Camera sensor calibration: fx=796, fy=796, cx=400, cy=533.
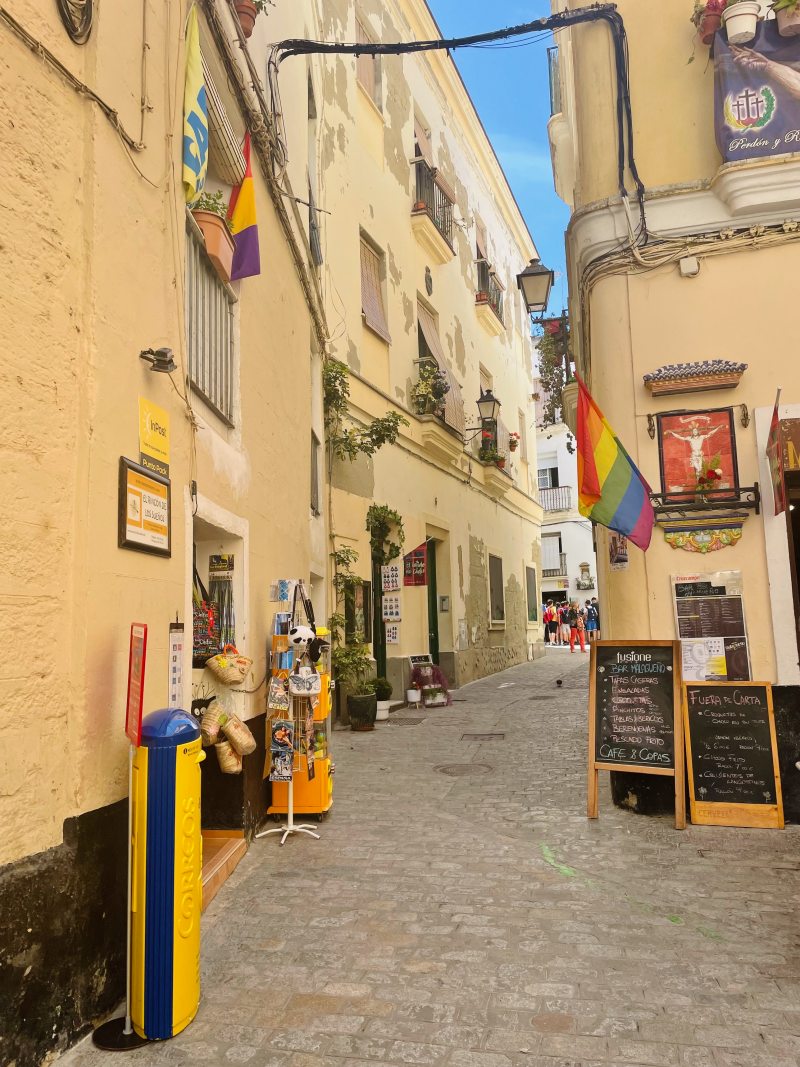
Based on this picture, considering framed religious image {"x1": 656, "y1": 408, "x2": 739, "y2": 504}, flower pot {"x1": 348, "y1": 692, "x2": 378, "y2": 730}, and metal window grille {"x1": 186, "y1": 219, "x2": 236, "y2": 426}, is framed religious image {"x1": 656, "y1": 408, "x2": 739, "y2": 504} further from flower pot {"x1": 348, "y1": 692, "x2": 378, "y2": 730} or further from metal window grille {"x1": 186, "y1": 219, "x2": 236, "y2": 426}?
flower pot {"x1": 348, "y1": 692, "x2": 378, "y2": 730}

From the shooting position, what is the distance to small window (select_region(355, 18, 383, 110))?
12.6 meters

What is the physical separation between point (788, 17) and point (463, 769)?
6820 mm

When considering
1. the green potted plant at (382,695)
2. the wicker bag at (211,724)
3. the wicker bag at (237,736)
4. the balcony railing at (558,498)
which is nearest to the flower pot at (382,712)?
the green potted plant at (382,695)

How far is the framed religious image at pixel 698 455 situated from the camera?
19.1ft

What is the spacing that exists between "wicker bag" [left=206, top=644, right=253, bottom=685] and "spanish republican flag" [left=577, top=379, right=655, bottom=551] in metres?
2.54

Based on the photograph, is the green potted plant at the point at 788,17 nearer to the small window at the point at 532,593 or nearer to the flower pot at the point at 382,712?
the flower pot at the point at 382,712

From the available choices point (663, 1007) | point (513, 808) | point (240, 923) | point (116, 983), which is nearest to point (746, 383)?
point (513, 808)

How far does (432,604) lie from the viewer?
15008 mm

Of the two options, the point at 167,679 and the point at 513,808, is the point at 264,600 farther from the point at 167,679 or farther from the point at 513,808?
the point at 513,808

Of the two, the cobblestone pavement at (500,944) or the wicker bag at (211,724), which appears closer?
the cobblestone pavement at (500,944)

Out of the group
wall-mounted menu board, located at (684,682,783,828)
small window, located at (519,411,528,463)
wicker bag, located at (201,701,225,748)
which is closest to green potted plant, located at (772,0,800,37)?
wall-mounted menu board, located at (684,682,783,828)

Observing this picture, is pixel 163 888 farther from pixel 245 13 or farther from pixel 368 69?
pixel 368 69

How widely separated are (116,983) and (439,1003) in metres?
1.29

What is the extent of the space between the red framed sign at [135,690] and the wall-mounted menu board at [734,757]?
163 inches
